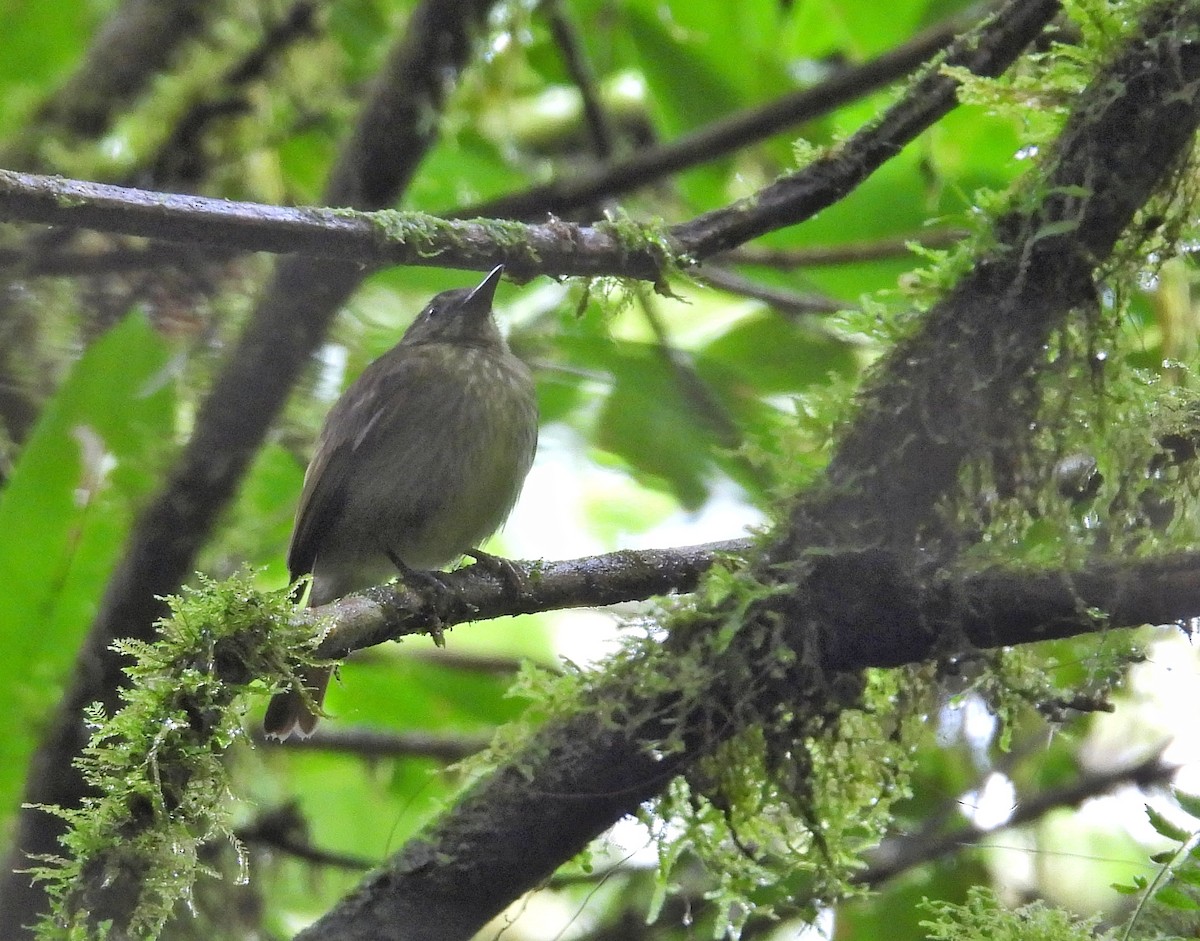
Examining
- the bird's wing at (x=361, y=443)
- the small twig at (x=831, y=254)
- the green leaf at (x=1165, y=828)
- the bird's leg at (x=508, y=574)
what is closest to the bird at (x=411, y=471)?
the bird's wing at (x=361, y=443)

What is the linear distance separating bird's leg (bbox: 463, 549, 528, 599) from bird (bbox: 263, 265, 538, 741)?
68cm

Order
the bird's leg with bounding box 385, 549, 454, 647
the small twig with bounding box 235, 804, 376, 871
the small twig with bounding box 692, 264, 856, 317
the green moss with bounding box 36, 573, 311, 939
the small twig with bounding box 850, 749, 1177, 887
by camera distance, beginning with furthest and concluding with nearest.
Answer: the small twig with bounding box 692, 264, 856, 317, the small twig with bounding box 235, 804, 376, 871, the small twig with bounding box 850, 749, 1177, 887, the bird's leg with bounding box 385, 549, 454, 647, the green moss with bounding box 36, 573, 311, 939

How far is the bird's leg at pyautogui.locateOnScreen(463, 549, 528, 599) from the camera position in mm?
2736

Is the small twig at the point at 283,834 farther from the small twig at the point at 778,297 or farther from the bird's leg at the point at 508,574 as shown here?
the small twig at the point at 778,297

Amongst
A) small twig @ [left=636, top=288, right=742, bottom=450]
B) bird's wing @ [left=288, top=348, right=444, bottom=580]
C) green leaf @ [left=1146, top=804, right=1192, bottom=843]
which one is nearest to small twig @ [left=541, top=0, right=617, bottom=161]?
small twig @ [left=636, top=288, right=742, bottom=450]

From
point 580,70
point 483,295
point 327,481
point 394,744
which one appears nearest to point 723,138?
point 580,70

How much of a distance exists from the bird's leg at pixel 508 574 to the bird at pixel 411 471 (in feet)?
2.24

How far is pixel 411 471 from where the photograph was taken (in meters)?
4.03

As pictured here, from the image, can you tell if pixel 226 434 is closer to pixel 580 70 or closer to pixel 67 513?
pixel 67 513

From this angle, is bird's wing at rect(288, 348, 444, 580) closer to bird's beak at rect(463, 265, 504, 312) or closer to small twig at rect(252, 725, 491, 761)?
bird's beak at rect(463, 265, 504, 312)

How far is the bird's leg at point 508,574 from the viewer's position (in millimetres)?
2736

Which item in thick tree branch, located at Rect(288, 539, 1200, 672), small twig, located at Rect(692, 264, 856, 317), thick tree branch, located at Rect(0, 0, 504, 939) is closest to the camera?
thick tree branch, located at Rect(288, 539, 1200, 672)

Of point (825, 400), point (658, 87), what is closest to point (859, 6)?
point (658, 87)

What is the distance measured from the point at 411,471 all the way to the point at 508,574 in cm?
122
